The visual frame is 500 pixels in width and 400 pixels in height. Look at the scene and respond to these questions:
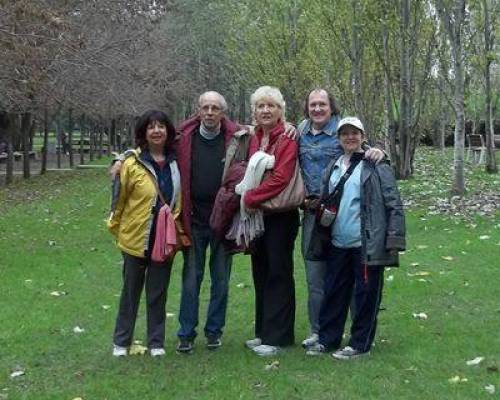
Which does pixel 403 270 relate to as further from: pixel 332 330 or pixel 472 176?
pixel 472 176

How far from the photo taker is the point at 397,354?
21.9 ft

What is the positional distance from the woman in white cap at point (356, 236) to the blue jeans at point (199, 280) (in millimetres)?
840

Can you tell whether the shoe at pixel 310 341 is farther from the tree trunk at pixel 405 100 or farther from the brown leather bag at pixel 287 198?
the tree trunk at pixel 405 100

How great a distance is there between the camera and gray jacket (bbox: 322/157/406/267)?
6.22 metres

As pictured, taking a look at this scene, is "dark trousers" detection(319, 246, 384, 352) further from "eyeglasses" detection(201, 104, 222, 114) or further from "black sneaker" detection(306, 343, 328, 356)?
"eyeglasses" detection(201, 104, 222, 114)

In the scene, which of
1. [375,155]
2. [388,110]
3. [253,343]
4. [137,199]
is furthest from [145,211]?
[388,110]

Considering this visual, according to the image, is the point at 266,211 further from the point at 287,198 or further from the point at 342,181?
the point at 342,181

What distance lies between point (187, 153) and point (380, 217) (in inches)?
63.9

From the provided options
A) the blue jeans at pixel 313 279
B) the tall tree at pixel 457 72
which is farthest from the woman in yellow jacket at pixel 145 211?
the tall tree at pixel 457 72

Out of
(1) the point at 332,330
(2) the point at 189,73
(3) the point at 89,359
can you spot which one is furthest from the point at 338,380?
(2) the point at 189,73

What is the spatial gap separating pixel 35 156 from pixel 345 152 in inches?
1814

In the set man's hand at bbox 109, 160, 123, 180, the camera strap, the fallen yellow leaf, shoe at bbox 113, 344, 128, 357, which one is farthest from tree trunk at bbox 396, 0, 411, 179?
shoe at bbox 113, 344, 128, 357

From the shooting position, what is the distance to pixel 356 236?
6434mm

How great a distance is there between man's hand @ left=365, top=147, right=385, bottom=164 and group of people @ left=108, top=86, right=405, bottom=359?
2 centimetres
